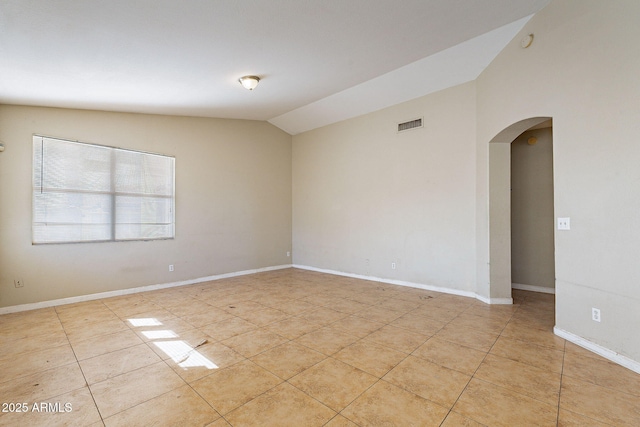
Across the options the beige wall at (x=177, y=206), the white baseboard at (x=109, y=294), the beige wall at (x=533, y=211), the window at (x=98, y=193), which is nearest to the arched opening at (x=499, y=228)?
the beige wall at (x=533, y=211)

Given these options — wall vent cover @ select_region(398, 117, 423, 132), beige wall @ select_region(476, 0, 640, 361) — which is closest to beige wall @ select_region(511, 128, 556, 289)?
wall vent cover @ select_region(398, 117, 423, 132)

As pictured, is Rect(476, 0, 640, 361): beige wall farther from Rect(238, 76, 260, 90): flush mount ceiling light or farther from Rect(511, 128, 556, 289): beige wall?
Rect(238, 76, 260, 90): flush mount ceiling light

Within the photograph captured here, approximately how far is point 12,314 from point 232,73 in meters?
4.31

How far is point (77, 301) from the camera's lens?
4207mm

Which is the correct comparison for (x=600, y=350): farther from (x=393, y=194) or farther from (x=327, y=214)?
(x=327, y=214)

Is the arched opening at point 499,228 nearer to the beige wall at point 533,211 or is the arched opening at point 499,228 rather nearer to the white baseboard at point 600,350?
the white baseboard at point 600,350

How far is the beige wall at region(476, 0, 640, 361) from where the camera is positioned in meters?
2.27

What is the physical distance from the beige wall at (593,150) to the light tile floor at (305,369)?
454 mm

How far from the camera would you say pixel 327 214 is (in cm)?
640

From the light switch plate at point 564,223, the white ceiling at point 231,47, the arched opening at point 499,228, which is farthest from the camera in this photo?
the arched opening at point 499,228

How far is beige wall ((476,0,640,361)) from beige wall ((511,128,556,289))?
6.26 ft

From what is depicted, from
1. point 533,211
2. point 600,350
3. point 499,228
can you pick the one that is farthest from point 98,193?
point 533,211

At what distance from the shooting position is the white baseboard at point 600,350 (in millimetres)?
2236

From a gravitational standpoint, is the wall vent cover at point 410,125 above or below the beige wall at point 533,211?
above
